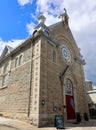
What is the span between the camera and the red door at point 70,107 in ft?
50.2

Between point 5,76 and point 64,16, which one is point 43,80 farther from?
point 64,16

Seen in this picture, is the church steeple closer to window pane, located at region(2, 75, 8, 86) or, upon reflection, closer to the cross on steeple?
the cross on steeple

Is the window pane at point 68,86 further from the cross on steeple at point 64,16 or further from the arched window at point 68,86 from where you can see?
the cross on steeple at point 64,16

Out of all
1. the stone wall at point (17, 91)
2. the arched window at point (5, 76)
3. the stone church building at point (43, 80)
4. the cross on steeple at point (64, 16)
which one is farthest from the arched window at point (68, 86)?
the cross on steeple at point (64, 16)

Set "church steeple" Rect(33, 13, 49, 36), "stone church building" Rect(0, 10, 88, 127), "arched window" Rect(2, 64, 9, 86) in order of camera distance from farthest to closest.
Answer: "arched window" Rect(2, 64, 9, 86) → "church steeple" Rect(33, 13, 49, 36) → "stone church building" Rect(0, 10, 88, 127)

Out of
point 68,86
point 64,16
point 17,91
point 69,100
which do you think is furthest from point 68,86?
point 64,16

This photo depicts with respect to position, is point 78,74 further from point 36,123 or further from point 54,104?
point 36,123

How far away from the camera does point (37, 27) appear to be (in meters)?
15.5

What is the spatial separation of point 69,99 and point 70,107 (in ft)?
2.97

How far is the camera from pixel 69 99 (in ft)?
52.9

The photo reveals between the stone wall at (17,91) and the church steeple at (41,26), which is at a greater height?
the church steeple at (41,26)

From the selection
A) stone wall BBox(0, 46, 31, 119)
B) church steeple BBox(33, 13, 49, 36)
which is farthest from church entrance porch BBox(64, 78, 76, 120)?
church steeple BBox(33, 13, 49, 36)

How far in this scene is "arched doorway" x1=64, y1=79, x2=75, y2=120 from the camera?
1539 centimetres

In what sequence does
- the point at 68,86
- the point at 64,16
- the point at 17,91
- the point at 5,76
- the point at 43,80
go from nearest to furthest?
1. the point at 43,80
2. the point at 17,91
3. the point at 68,86
4. the point at 5,76
5. the point at 64,16
